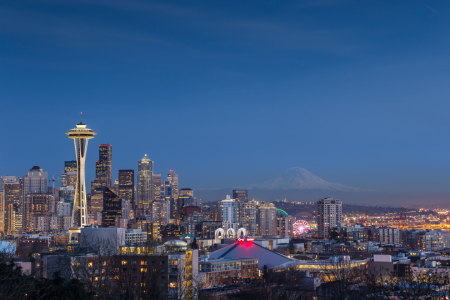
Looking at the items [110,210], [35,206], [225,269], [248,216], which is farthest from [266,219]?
[225,269]

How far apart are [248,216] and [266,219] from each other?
16.6 feet

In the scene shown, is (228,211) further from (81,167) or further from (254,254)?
(254,254)

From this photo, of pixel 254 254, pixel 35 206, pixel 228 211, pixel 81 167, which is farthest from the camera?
pixel 35 206

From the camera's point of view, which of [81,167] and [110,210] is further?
[110,210]

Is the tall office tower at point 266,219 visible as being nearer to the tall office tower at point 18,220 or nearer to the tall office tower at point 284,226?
the tall office tower at point 284,226

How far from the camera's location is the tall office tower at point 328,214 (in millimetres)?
170875

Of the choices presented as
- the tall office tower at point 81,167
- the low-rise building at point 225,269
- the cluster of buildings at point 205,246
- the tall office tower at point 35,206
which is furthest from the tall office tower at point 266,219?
the low-rise building at point 225,269

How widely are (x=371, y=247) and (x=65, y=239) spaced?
6038cm

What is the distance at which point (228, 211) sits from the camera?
181 metres

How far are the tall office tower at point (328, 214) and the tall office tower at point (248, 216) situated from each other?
1872 centimetres

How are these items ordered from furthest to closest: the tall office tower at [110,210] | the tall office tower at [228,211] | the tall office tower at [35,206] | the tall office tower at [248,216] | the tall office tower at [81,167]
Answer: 1. the tall office tower at [110,210]
2. the tall office tower at [35,206]
3. the tall office tower at [228,211]
4. the tall office tower at [248,216]
5. the tall office tower at [81,167]

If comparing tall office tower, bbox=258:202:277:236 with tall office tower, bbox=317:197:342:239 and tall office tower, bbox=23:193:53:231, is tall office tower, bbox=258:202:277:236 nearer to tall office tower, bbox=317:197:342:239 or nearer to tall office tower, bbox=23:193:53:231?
tall office tower, bbox=317:197:342:239

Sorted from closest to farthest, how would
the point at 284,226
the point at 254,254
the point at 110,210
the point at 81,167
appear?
the point at 254,254
the point at 81,167
the point at 284,226
the point at 110,210

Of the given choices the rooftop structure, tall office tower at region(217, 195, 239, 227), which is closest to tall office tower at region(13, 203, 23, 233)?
tall office tower at region(217, 195, 239, 227)
